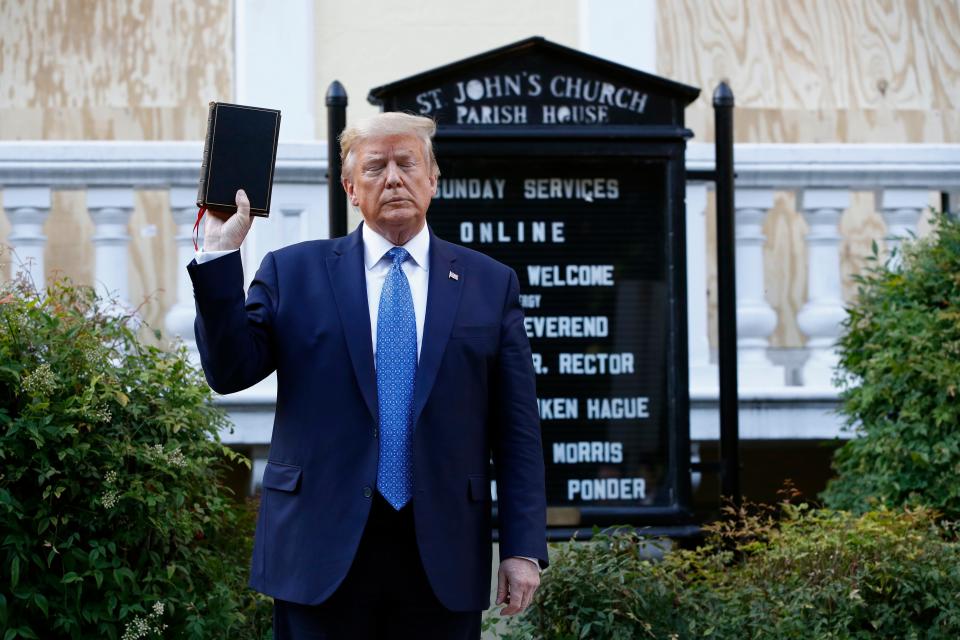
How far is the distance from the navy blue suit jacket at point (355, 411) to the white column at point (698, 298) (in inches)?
95.8

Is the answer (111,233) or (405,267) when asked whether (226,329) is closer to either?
(405,267)

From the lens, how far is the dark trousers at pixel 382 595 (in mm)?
2785

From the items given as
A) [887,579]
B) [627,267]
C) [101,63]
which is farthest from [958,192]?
[101,63]

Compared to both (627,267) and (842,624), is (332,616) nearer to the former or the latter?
(842,624)

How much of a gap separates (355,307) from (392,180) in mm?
292

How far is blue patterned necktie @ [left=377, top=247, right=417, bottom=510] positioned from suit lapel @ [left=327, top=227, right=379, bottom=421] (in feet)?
0.10

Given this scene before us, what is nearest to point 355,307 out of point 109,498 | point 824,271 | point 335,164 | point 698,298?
point 109,498

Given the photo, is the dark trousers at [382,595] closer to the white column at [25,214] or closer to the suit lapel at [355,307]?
the suit lapel at [355,307]

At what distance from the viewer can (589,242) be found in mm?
4555

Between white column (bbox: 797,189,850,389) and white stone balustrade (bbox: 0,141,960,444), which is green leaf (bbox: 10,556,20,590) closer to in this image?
white stone balustrade (bbox: 0,141,960,444)

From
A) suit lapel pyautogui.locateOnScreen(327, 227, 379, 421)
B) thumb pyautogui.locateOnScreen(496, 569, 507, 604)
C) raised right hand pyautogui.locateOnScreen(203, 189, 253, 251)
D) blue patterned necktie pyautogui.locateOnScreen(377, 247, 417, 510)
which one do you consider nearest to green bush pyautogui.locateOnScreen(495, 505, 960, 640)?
thumb pyautogui.locateOnScreen(496, 569, 507, 604)

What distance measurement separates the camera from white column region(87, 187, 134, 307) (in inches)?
205

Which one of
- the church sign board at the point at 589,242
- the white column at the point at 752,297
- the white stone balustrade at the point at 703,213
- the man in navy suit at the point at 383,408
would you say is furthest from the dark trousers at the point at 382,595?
the white column at the point at 752,297

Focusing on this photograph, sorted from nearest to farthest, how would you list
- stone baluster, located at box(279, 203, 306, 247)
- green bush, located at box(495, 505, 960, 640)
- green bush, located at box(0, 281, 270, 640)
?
green bush, located at box(0, 281, 270, 640)
green bush, located at box(495, 505, 960, 640)
stone baluster, located at box(279, 203, 306, 247)
